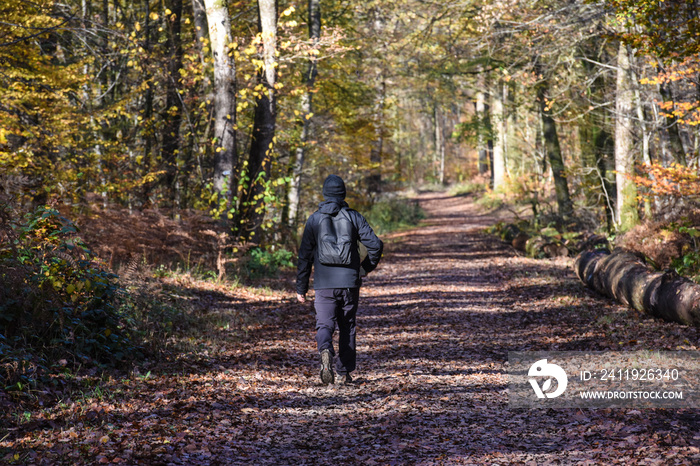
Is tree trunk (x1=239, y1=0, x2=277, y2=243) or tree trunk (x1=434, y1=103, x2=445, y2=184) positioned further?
tree trunk (x1=434, y1=103, x2=445, y2=184)

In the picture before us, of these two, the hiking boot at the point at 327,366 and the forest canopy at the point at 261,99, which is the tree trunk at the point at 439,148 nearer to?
the forest canopy at the point at 261,99

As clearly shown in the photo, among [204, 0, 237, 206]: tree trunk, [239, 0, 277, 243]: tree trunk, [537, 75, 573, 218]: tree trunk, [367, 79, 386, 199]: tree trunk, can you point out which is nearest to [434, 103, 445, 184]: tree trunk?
[367, 79, 386, 199]: tree trunk

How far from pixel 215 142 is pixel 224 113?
65 centimetres

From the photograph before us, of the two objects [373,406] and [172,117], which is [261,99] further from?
[373,406]

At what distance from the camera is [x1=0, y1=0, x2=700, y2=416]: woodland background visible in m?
6.91

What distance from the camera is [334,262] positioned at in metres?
6.61

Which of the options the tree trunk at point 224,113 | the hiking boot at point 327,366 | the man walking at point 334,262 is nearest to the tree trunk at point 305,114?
the tree trunk at point 224,113

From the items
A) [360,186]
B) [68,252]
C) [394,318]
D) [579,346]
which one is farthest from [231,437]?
[360,186]

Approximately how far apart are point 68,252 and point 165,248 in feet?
15.0

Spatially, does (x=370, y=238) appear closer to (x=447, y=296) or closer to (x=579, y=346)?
(x=579, y=346)

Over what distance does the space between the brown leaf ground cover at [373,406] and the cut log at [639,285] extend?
0.79 ft

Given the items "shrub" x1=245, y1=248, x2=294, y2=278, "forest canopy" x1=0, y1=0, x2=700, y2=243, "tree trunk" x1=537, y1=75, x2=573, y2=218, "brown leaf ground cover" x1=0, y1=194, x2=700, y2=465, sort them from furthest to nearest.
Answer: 1. "tree trunk" x1=537, y1=75, x2=573, y2=218
2. "shrub" x1=245, y1=248, x2=294, y2=278
3. "forest canopy" x1=0, y1=0, x2=700, y2=243
4. "brown leaf ground cover" x1=0, y1=194, x2=700, y2=465

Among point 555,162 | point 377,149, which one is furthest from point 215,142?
point 377,149

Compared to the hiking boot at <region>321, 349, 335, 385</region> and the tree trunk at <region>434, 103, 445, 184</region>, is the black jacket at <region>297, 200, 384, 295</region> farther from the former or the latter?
the tree trunk at <region>434, 103, 445, 184</region>
